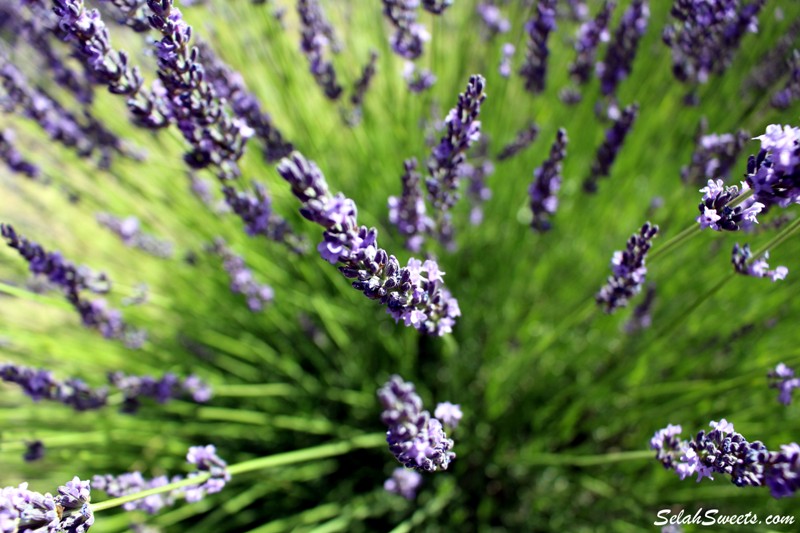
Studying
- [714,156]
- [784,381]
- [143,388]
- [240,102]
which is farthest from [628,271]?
[143,388]

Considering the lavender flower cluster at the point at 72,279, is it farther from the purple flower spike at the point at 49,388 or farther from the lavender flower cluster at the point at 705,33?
the lavender flower cluster at the point at 705,33

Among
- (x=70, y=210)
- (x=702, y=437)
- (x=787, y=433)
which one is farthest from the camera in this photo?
(x=70, y=210)

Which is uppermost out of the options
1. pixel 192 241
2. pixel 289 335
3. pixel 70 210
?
pixel 70 210

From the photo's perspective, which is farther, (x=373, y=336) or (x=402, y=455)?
(x=373, y=336)

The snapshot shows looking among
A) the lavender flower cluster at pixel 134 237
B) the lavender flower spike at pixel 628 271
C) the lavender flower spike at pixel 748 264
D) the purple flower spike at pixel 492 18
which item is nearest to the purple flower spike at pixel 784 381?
the lavender flower spike at pixel 748 264

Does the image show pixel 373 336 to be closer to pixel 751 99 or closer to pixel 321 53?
pixel 321 53

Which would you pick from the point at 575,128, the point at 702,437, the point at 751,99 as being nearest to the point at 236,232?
the point at 575,128

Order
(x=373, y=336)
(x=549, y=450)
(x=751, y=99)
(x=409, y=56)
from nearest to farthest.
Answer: (x=409, y=56) < (x=751, y=99) < (x=549, y=450) < (x=373, y=336)

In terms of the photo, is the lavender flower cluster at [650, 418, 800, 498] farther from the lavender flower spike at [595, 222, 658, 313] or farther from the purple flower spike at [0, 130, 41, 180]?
the purple flower spike at [0, 130, 41, 180]

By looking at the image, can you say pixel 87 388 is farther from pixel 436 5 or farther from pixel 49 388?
pixel 436 5
